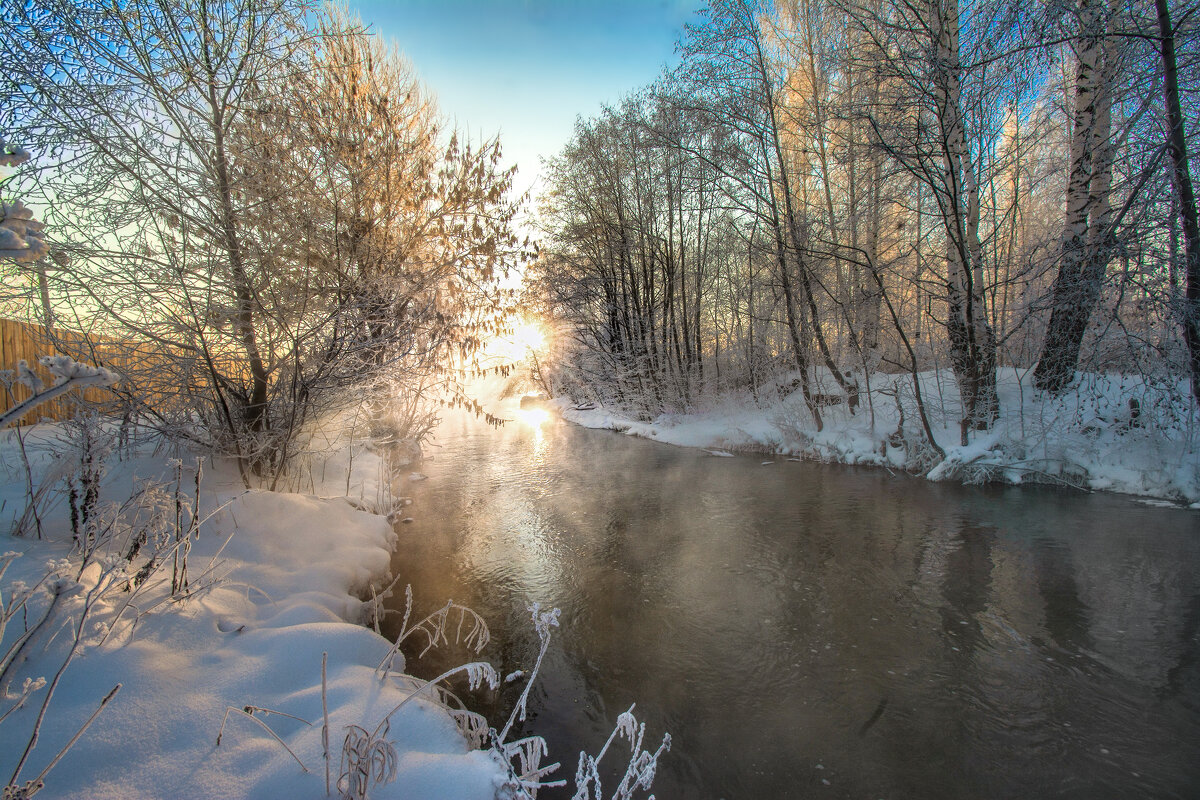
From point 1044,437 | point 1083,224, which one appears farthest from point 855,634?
point 1083,224

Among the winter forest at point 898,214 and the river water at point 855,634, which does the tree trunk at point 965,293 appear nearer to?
the winter forest at point 898,214

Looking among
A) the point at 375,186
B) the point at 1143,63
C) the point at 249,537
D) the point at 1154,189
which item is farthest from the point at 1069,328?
the point at 249,537

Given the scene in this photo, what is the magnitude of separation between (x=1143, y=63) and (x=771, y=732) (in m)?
9.41

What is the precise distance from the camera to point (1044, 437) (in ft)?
24.9

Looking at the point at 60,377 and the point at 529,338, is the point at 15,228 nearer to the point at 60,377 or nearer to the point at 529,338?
the point at 60,377

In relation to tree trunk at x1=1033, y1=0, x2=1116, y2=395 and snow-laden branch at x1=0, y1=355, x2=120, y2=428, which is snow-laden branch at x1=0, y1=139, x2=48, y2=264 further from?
tree trunk at x1=1033, y1=0, x2=1116, y2=395

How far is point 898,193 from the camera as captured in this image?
9883mm

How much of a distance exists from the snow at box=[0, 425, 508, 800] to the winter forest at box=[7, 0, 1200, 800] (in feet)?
0.06

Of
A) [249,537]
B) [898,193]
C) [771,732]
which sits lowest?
[771,732]

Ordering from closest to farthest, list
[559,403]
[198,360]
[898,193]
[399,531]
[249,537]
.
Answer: [249,537]
[198,360]
[399,531]
[898,193]
[559,403]

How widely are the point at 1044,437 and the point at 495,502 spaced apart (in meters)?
8.01

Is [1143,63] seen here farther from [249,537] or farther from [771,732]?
[249,537]

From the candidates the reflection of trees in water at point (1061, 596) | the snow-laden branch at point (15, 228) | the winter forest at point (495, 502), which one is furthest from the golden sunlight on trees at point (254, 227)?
the reflection of trees in water at point (1061, 596)

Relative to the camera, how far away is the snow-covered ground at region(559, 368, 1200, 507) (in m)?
6.66
